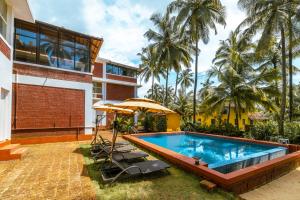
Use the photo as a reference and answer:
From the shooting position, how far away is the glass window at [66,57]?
12.7 metres

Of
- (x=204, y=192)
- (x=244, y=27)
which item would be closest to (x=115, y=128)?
(x=204, y=192)

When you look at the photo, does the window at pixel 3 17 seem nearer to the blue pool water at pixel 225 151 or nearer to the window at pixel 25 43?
the window at pixel 25 43

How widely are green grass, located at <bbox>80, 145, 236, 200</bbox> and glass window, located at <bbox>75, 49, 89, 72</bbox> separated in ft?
30.4

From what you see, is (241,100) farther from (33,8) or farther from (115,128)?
(33,8)

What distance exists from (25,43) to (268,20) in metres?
18.1

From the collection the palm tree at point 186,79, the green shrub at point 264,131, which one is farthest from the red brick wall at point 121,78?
the palm tree at point 186,79

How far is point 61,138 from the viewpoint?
1199 centimetres

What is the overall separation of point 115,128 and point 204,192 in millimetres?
3200

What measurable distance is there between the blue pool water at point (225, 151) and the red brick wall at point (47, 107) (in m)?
5.92

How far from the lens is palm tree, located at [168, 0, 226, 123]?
19.4 meters

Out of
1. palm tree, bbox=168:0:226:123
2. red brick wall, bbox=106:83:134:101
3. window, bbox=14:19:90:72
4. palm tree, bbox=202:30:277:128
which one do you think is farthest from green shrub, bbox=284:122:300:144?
red brick wall, bbox=106:83:134:101

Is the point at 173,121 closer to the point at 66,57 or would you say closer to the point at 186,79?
the point at 66,57

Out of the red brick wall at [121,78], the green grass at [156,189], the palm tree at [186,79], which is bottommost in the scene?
the green grass at [156,189]

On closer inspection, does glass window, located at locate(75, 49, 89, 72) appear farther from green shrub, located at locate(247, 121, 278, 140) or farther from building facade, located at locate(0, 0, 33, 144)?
green shrub, located at locate(247, 121, 278, 140)
